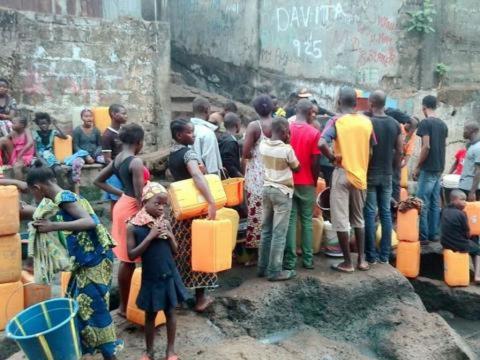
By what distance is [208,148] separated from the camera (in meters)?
5.99

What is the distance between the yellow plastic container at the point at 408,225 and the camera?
6941 millimetres

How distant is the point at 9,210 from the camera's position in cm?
492

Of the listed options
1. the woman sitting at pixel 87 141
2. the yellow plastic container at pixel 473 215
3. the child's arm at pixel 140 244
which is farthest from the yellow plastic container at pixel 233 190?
the woman sitting at pixel 87 141

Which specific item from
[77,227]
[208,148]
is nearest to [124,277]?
[77,227]

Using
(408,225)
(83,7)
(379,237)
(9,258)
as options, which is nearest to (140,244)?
(9,258)

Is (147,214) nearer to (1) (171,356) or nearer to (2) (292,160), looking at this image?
(1) (171,356)

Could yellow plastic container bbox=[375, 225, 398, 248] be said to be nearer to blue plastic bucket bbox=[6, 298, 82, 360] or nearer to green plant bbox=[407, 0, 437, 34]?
blue plastic bucket bbox=[6, 298, 82, 360]

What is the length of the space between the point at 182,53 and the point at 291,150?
32.3 feet

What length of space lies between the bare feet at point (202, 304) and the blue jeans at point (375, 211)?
202cm

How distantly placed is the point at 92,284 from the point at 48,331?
0.57 meters

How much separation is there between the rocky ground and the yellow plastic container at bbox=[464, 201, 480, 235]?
1675 mm

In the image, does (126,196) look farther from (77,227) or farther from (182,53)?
(182,53)

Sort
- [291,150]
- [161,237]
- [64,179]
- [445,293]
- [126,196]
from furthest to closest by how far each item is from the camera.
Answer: [64,179] < [445,293] < [291,150] < [126,196] < [161,237]

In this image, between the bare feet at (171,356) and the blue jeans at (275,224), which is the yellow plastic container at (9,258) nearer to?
the bare feet at (171,356)
